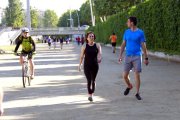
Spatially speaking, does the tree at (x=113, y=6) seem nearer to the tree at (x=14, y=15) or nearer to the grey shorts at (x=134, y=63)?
the grey shorts at (x=134, y=63)

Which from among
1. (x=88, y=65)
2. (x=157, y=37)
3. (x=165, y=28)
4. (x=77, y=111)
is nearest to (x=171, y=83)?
(x=88, y=65)

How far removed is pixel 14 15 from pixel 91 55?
145 m

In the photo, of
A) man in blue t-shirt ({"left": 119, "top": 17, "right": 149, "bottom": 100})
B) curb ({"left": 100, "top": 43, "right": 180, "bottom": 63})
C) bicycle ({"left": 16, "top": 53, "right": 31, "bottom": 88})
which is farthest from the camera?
curb ({"left": 100, "top": 43, "right": 180, "bottom": 63})

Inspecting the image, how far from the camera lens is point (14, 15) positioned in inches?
6019

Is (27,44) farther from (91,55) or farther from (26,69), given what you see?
(91,55)

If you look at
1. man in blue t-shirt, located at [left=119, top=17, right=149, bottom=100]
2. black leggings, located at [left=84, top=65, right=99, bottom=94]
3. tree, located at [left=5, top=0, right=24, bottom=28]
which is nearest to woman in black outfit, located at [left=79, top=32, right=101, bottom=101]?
black leggings, located at [left=84, top=65, right=99, bottom=94]

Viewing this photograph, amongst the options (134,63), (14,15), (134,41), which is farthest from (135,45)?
(14,15)

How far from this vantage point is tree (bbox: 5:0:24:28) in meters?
152

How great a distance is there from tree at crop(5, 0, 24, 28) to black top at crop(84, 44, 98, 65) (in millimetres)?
141286

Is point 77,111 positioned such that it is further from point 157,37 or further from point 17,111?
point 157,37

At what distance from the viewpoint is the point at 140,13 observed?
30.2 meters

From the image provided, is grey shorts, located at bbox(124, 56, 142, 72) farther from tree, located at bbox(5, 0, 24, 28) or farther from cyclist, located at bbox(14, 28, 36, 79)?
tree, located at bbox(5, 0, 24, 28)

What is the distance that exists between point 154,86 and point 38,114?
4953mm

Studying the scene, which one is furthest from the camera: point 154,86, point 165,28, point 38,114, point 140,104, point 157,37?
point 157,37
